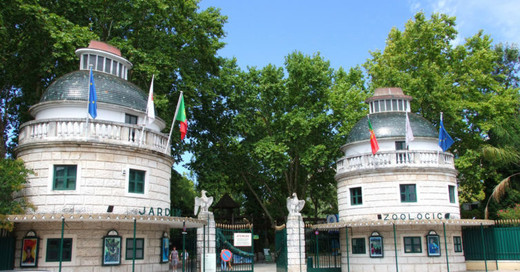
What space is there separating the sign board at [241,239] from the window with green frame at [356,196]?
8.45 m

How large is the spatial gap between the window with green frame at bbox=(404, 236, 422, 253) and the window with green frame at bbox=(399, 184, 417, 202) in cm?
238

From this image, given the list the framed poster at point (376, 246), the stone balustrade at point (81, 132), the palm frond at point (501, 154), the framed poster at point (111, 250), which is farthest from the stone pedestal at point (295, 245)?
the palm frond at point (501, 154)

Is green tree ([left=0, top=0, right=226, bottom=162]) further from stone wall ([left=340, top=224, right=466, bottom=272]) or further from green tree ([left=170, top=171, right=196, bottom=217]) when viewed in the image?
stone wall ([left=340, top=224, right=466, bottom=272])

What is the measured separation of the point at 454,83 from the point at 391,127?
14851mm

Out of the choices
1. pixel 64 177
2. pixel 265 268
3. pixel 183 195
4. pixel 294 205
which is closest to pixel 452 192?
pixel 294 205

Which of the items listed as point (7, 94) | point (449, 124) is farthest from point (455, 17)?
point (7, 94)

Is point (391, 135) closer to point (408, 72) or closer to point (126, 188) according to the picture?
point (408, 72)

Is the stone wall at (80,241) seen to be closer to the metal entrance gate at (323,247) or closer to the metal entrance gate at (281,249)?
the metal entrance gate at (281,249)

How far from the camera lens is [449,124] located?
39094mm

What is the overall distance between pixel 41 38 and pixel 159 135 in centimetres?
1306

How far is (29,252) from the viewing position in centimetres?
2092

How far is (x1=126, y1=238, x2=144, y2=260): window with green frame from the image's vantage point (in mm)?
22078

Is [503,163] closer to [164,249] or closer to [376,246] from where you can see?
[376,246]

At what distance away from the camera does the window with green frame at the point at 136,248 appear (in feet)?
72.4
